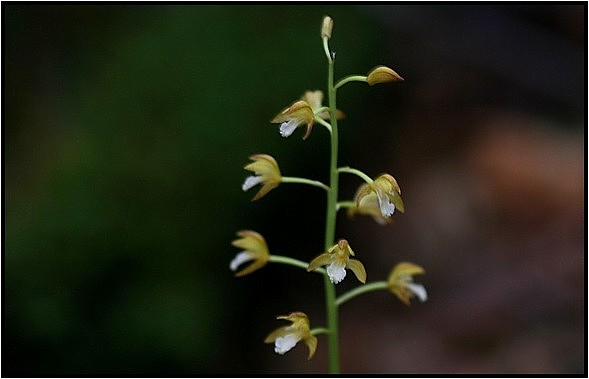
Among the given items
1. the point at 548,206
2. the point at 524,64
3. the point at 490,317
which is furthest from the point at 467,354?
the point at 524,64

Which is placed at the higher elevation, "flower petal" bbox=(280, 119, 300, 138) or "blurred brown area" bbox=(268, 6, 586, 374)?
"blurred brown area" bbox=(268, 6, 586, 374)

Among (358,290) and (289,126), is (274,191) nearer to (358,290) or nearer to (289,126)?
(358,290)

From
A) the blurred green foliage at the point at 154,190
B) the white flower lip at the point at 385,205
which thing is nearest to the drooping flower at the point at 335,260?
the white flower lip at the point at 385,205

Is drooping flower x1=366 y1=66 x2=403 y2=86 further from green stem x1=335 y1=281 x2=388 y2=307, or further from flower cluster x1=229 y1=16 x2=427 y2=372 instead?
green stem x1=335 y1=281 x2=388 y2=307

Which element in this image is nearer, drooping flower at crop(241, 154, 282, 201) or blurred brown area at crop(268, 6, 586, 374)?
drooping flower at crop(241, 154, 282, 201)

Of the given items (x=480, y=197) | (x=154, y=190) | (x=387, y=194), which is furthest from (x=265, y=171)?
(x=480, y=197)

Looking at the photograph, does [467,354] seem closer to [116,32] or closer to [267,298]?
[267,298]

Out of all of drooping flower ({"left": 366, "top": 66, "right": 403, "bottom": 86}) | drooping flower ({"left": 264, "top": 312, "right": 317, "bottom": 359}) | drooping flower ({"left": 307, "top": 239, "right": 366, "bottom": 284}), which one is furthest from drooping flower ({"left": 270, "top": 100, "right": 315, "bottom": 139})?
drooping flower ({"left": 264, "top": 312, "right": 317, "bottom": 359})
